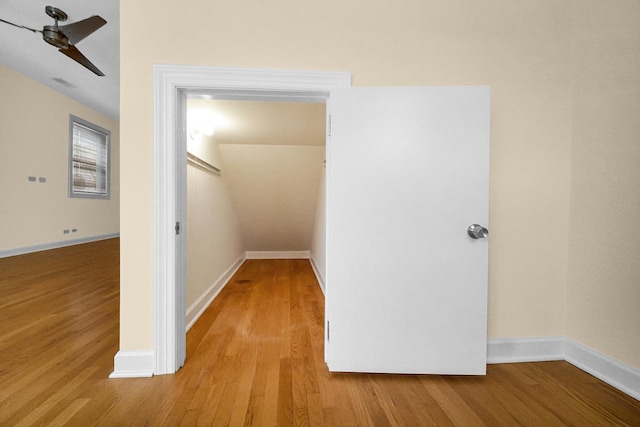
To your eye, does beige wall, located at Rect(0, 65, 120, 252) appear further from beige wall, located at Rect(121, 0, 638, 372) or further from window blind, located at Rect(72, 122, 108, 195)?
beige wall, located at Rect(121, 0, 638, 372)

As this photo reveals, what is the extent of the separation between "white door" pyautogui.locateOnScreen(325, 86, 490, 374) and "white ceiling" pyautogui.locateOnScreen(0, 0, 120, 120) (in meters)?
2.92

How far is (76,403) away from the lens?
136cm

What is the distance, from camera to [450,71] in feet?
5.60

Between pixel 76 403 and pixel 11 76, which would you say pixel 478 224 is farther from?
pixel 11 76

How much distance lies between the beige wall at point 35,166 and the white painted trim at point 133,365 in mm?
4979

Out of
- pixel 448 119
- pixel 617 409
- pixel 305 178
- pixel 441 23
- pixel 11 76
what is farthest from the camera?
pixel 11 76

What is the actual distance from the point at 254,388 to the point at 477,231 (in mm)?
1497

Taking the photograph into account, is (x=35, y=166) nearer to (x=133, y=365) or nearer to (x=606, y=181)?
(x=133, y=365)

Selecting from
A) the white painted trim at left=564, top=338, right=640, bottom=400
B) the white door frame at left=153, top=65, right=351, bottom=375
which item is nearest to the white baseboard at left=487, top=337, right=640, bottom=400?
the white painted trim at left=564, top=338, right=640, bottom=400

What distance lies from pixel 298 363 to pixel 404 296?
2.60 ft

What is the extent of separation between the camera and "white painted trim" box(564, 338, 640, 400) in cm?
145

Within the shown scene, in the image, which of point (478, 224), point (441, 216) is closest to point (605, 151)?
point (478, 224)

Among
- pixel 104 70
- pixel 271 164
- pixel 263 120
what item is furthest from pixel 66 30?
pixel 271 164

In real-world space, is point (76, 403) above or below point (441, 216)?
below
